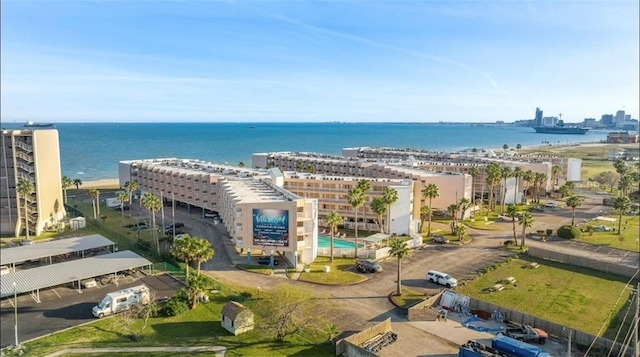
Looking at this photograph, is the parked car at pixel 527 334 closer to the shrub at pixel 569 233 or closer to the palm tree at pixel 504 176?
the shrub at pixel 569 233

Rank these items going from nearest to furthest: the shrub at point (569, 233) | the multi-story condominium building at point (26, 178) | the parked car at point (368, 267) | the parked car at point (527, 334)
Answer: the parked car at point (527, 334)
the parked car at point (368, 267)
the shrub at point (569, 233)
the multi-story condominium building at point (26, 178)

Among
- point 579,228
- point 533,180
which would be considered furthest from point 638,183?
point 579,228

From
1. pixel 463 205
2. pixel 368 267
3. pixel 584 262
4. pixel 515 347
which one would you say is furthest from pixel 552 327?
pixel 463 205

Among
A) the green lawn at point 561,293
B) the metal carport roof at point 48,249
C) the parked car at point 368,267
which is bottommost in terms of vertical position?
the green lawn at point 561,293

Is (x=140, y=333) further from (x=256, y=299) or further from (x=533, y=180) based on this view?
(x=533, y=180)

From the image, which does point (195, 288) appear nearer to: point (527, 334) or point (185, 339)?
point (185, 339)

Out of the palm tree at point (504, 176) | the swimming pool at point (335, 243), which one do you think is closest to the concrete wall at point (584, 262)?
the swimming pool at point (335, 243)
